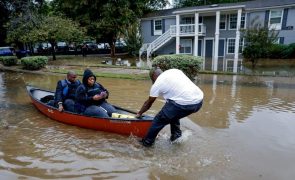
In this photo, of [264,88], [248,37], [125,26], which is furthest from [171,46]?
[264,88]

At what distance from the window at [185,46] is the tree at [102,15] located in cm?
568

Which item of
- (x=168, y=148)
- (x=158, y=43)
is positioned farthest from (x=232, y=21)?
(x=168, y=148)

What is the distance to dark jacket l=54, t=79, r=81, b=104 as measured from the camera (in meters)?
7.83

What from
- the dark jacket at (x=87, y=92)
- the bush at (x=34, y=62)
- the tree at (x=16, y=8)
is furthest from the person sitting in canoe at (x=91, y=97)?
the bush at (x=34, y=62)

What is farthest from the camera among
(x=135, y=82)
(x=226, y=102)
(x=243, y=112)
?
(x=135, y=82)

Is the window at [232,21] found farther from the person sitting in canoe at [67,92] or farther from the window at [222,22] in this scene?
the person sitting in canoe at [67,92]

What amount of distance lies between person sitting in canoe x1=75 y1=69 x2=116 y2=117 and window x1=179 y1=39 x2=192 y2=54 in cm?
2364

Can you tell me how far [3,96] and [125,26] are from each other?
63.4 feet

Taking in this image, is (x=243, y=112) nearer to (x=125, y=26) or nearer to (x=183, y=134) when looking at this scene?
(x=183, y=134)

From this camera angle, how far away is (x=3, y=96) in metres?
12.2

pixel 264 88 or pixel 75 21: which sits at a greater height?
pixel 75 21

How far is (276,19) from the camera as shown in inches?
1048

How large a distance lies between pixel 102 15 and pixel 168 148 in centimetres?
2487

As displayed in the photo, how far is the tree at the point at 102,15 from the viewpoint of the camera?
28203 millimetres
